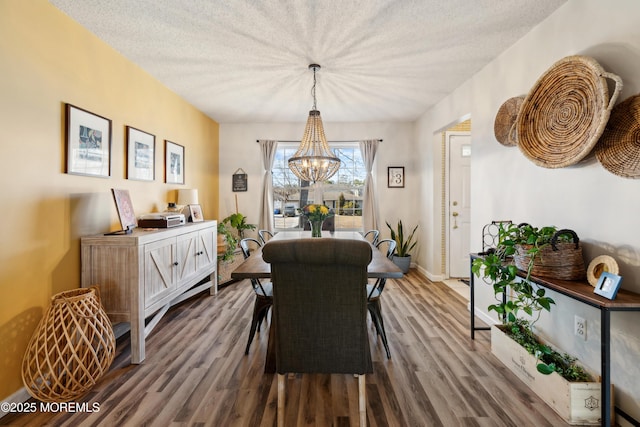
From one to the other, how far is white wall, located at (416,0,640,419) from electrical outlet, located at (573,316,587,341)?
0.03 metres

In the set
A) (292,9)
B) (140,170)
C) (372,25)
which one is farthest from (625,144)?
(140,170)

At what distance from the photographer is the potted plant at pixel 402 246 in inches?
182

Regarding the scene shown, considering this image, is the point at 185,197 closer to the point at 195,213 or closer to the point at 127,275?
the point at 195,213

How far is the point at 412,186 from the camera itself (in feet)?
16.3

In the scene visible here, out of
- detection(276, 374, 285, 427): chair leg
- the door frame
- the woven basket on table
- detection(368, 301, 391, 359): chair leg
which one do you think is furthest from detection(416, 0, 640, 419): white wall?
detection(276, 374, 285, 427): chair leg

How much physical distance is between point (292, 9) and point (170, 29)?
0.98 metres

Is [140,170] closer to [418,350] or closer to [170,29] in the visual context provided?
[170,29]

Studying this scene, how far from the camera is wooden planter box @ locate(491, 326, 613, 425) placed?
1.55 m

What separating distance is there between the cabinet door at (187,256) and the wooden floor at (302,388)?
512mm

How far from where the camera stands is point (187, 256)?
296cm

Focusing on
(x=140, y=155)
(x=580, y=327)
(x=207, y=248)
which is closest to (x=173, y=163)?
(x=140, y=155)

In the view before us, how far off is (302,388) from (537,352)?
149 cm

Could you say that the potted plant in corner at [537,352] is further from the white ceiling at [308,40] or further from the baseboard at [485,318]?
the white ceiling at [308,40]

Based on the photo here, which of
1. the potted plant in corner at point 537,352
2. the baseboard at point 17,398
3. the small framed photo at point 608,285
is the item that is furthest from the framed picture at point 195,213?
the small framed photo at point 608,285
